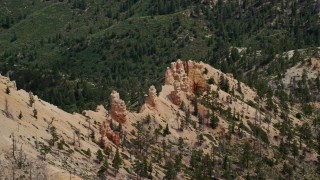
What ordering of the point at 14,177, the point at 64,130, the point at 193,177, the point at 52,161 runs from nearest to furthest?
the point at 14,177 → the point at 52,161 → the point at 64,130 → the point at 193,177

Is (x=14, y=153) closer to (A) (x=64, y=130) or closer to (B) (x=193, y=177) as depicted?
(A) (x=64, y=130)

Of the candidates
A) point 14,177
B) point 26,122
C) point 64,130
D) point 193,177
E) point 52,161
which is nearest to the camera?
point 14,177

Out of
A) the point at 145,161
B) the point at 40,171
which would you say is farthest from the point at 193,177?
the point at 40,171

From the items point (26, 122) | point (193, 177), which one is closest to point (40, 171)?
point (26, 122)

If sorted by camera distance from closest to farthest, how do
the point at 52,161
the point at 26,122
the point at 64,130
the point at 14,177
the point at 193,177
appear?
1. the point at 14,177
2. the point at 52,161
3. the point at 26,122
4. the point at 64,130
5. the point at 193,177

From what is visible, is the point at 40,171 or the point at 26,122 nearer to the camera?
the point at 40,171

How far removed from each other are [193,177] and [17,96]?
54.3m

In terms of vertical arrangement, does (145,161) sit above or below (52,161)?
below

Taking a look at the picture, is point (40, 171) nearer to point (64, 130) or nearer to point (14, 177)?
point (14, 177)

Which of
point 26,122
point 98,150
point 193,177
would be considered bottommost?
point 193,177

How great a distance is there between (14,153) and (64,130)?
35.1 metres

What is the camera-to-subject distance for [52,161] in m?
145

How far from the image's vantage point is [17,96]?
563 feet

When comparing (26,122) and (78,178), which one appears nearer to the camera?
(78,178)
